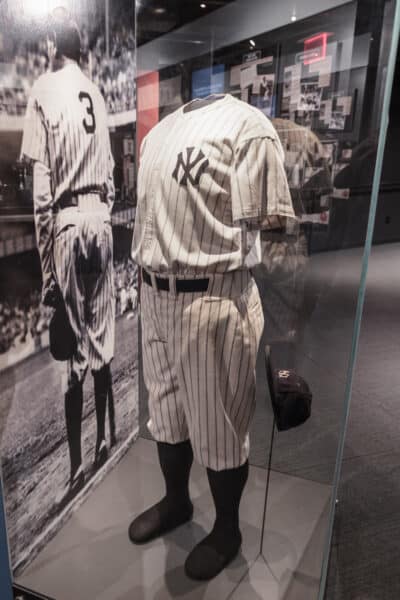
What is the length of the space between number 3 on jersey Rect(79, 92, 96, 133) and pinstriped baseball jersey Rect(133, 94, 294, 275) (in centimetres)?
34

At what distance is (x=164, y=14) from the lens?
1.44 metres

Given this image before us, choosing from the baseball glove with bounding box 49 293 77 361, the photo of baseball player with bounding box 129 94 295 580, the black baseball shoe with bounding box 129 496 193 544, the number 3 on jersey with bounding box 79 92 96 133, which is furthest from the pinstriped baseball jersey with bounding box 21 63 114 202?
the black baseball shoe with bounding box 129 496 193 544

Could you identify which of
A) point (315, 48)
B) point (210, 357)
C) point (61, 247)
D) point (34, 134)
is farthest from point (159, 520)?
point (315, 48)

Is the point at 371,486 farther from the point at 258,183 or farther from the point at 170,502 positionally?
the point at 258,183

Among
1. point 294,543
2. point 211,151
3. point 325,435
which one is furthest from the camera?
point 325,435

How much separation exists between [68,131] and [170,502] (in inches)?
50.9

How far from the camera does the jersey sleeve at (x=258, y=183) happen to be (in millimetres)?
1241

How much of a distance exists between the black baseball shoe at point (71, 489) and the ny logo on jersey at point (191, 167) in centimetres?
117

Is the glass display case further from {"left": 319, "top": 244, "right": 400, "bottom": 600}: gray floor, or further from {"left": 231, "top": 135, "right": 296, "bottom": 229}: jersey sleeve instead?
{"left": 319, "top": 244, "right": 400, "bottom": 600}: gray floor

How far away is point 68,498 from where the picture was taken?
1.81 metres

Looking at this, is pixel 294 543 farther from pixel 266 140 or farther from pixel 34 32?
pixel 34 32

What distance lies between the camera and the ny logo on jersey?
1265mm

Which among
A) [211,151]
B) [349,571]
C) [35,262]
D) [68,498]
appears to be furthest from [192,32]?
[349,571]

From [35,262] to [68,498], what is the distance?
2.98ft
